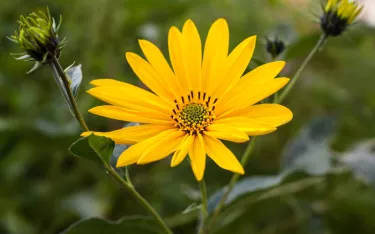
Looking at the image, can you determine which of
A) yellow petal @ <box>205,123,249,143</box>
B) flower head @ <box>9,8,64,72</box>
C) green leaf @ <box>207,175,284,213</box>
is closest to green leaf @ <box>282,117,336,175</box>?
green leaf @ <box>207,175,284,213</box>

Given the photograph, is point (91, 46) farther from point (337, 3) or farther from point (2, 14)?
point (337, 3)

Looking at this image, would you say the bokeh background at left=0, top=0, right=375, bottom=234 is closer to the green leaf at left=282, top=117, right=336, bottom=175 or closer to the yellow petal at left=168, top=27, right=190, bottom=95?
the green leaf at left=282, top=117, right=336, bottom=175

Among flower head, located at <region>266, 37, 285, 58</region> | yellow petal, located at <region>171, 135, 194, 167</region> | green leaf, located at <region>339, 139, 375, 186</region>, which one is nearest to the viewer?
yellow petal, located at <region>171, 135, 194, 167</region>

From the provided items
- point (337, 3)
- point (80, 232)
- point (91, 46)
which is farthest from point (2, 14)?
point (337, 3)

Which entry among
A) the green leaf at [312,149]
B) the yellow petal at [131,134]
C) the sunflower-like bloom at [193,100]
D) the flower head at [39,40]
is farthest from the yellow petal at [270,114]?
the green leaf at [312,149]

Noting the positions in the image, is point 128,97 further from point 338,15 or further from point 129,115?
point 338,15
